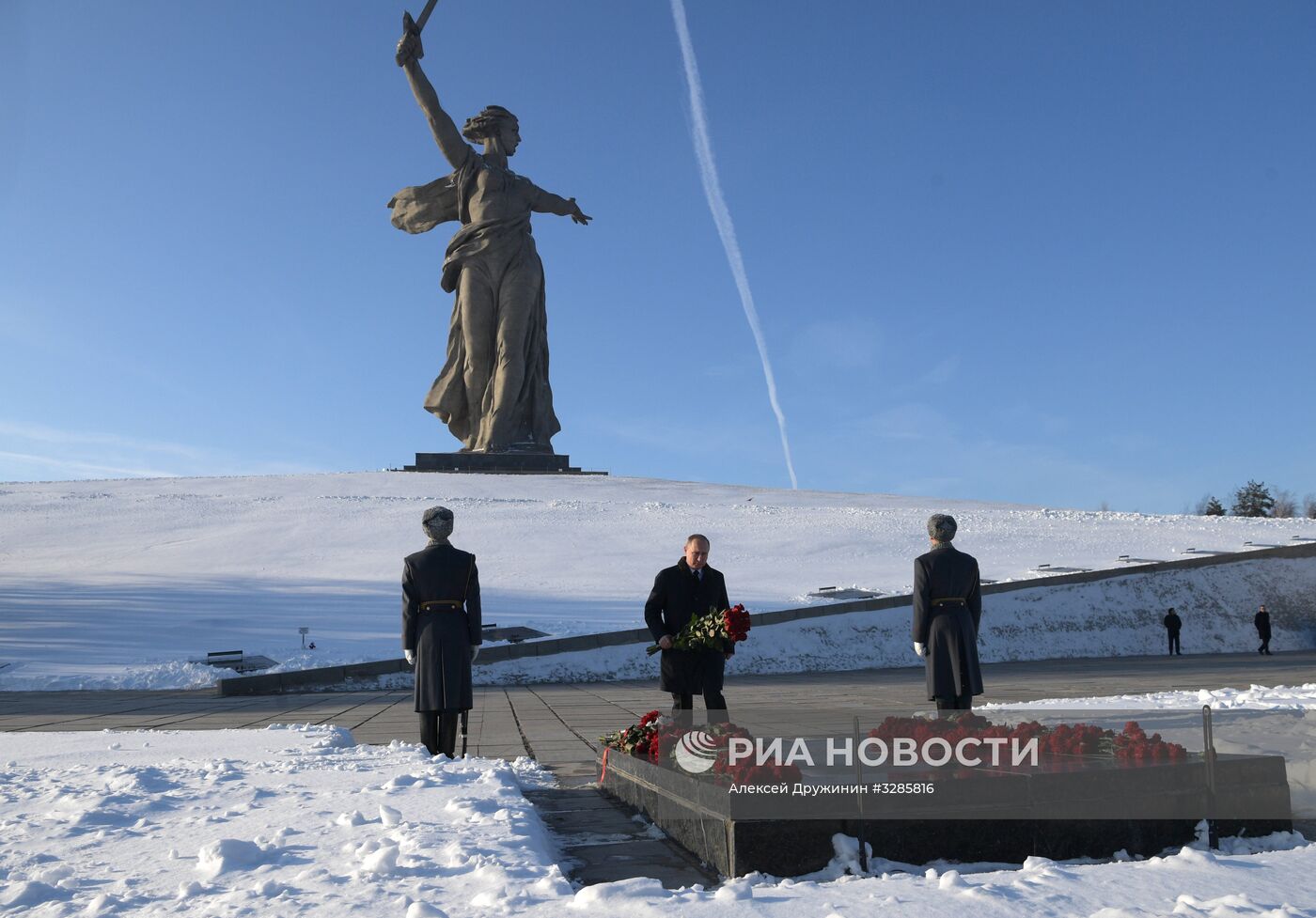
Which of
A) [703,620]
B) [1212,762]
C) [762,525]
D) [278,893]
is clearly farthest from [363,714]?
[762,525]

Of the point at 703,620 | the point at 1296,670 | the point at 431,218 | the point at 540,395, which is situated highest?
the point at 431,218

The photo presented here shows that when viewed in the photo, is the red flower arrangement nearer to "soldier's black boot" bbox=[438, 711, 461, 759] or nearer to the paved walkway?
the paved walkway

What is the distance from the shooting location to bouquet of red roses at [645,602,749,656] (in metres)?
5.21

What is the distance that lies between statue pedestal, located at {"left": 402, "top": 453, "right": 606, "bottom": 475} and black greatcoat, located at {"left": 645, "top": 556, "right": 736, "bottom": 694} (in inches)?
1074

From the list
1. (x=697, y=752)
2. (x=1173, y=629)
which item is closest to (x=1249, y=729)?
(x=697, y=752)

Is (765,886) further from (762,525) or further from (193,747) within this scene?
(762,525)

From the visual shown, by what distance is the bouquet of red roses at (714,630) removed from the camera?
521 cm

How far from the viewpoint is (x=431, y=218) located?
113 ft

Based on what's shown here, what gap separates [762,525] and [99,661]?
13.5 metres

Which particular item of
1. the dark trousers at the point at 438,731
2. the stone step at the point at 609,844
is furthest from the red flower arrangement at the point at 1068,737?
the dark trousers at the point at 438,731

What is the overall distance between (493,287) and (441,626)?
94.8ft

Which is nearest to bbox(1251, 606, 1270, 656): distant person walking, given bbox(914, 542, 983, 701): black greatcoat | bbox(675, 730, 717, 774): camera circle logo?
bbox(914, 542, 983, 701): black greatcoat

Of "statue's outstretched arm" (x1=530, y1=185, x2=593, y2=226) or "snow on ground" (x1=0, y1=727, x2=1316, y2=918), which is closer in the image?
"snow on ground" (x1=0, y1=727, x2=1316, y2=918)

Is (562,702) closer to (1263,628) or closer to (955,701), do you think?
(955,701)
